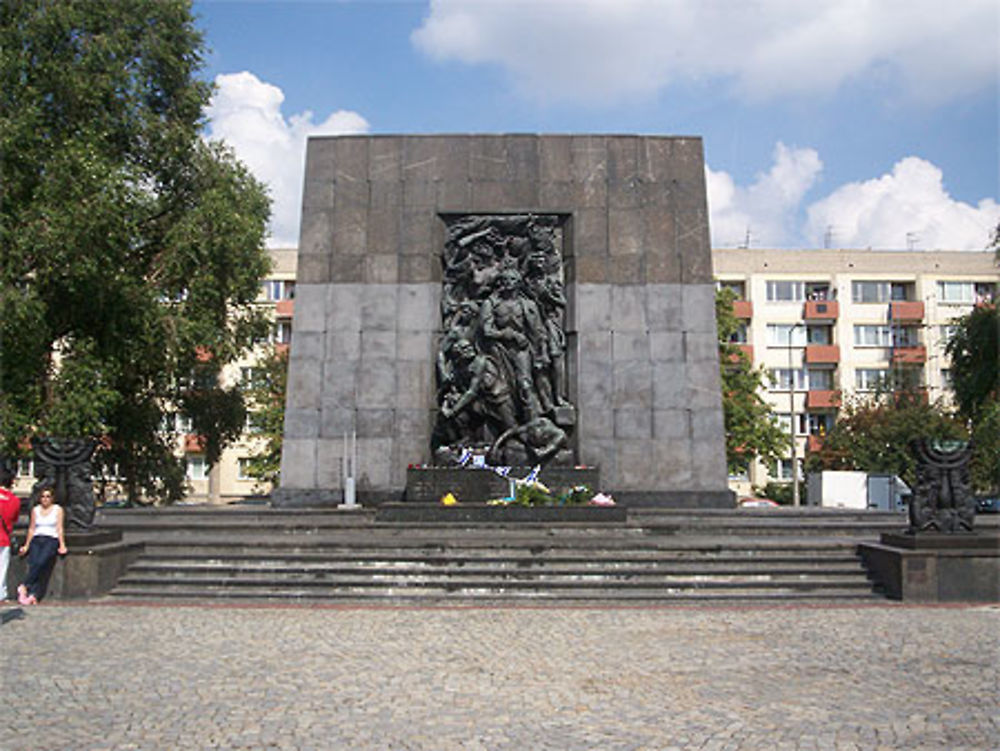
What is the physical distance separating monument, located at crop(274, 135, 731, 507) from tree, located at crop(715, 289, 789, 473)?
1750cm

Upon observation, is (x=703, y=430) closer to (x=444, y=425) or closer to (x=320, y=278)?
(x=444, y=425)

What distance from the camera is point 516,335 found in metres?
19.4

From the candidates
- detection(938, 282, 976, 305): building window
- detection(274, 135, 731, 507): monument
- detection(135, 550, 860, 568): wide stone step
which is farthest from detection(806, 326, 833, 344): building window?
detection(135, 550, 860, 568): wide stone step

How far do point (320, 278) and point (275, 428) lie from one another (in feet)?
77.1

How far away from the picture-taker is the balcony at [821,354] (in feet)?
186

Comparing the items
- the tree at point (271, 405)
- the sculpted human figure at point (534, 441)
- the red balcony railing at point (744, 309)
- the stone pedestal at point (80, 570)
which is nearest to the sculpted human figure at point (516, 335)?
the sculpted human figure at point (534, 441)

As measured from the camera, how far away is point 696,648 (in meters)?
9.12

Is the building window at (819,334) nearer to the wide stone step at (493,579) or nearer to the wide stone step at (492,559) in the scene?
the wide stone step at (492,559)

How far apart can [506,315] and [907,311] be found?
146 ft

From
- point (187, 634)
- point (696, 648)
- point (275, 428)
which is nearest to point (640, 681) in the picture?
point (696, 648)

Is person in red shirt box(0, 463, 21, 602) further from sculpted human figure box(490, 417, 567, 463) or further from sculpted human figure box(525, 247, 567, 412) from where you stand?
sculpted human figure box(525, 247, 567, 412)

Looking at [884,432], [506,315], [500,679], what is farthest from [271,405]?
[500,679]

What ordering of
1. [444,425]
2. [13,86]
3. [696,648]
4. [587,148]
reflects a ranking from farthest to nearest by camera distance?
[13,86] < [587,148] < [444,425] < [696,648]

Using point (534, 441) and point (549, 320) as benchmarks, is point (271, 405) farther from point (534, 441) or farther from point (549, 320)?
point (534, 441)
